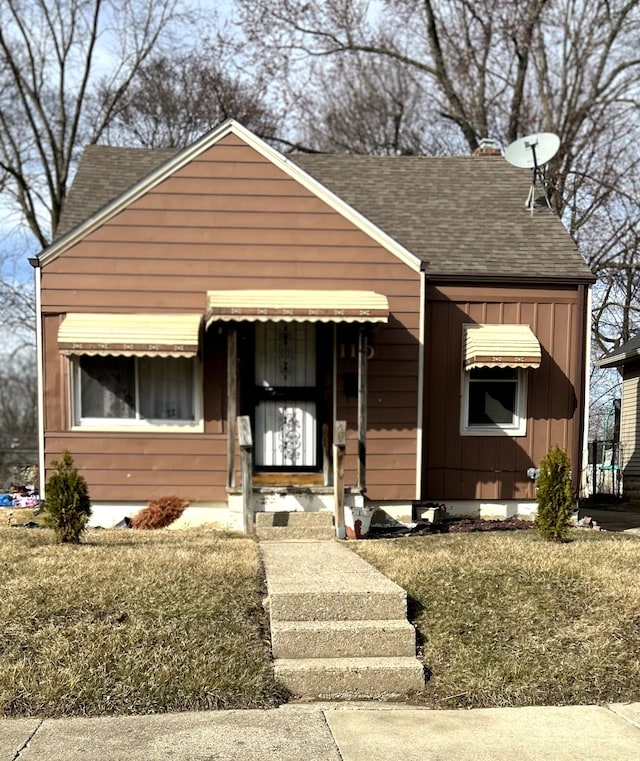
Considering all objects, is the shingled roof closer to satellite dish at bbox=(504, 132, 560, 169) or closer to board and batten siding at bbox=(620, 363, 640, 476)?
satellite dish at bbox=(504, 132, 560, 169)

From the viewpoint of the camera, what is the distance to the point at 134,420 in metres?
8.94

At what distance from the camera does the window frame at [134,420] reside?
8.85 meters

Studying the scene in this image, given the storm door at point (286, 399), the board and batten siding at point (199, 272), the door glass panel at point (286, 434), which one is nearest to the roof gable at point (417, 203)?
the board and batten siding at point (199, 272)

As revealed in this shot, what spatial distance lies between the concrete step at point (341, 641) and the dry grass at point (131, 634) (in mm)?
145

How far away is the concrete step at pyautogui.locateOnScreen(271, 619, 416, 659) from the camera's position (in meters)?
4.36

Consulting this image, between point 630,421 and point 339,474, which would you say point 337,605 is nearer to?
point 339,474

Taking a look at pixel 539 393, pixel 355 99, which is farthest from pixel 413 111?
pixel 539 393

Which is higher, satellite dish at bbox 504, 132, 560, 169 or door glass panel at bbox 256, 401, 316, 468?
satellite dish at bbox 504, 132, 560, 169

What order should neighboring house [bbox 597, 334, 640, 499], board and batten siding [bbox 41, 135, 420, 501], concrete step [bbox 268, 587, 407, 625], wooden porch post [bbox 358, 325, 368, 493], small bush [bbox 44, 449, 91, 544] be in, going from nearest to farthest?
1. concrete step [bbox 268, 587, 407, 625]
2. small bush [bbox 44, 449, 91, 544]
3. wooden porch post [bbox 358, 325, 368, 493]
4. board and batten siding [bbox 41, 135, 420, 501]
5. neighboring house [bbox 597, 334, 640, 499]

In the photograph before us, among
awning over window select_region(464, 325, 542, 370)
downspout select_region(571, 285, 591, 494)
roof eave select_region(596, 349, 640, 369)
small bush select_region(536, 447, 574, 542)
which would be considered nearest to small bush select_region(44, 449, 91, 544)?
small bush select_region(536, 447, 574, 542)

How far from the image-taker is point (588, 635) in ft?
15.1

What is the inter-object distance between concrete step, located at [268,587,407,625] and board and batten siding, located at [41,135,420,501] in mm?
4319

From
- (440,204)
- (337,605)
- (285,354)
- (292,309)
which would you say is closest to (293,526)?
(285,354)

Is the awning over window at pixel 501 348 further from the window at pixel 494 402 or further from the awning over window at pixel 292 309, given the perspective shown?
the awning over window at pixel 292 309
